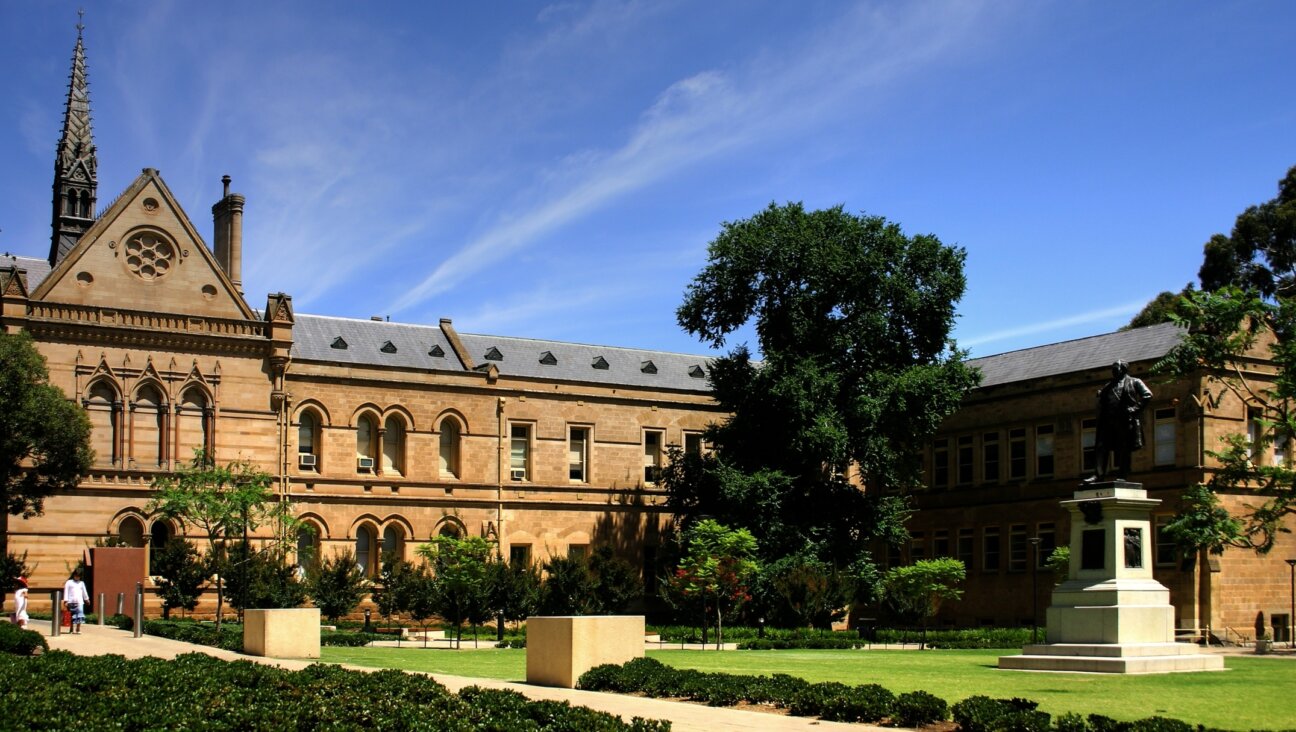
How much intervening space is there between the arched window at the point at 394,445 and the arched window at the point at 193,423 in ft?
22.0

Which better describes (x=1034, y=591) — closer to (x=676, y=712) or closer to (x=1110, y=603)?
(x=1110, y=603)

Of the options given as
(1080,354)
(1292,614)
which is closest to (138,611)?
(1080,354)

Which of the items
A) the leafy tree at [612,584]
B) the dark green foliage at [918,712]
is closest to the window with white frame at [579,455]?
the leafy tree at [612,584]

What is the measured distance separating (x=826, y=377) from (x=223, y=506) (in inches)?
751

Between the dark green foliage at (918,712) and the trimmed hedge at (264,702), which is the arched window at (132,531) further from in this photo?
the dark green foliage at (918,712)

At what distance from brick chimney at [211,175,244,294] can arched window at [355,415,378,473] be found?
21.3ft

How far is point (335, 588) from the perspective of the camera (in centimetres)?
4103

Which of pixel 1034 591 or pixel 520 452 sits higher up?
pixel 520 452

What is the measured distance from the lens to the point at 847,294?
155 ft

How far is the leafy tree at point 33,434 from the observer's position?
3862 cm

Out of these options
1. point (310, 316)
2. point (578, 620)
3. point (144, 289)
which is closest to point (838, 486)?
point (310, 316)

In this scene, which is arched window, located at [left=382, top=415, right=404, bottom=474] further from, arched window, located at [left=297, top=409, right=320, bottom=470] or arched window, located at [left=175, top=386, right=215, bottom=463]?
arched window, located at [left=175, top=386, right=215, bottom=463]

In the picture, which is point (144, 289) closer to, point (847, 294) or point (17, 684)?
point (847, 294)

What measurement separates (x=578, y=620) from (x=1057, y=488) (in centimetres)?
3212
